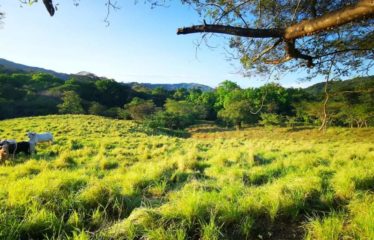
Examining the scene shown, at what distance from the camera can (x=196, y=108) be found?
78.4 metres

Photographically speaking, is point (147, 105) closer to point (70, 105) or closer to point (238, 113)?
point (70, 105)

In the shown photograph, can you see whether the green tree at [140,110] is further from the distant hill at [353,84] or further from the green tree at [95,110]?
the distant hill at [353,84]

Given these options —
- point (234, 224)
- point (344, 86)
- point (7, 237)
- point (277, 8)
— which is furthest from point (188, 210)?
point (344, 86)

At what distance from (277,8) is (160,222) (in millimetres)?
4310

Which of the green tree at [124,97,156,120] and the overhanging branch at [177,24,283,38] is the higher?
the overhanging branch at [177,24,283,38]

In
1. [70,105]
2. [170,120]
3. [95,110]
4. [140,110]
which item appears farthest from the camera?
[140,110]

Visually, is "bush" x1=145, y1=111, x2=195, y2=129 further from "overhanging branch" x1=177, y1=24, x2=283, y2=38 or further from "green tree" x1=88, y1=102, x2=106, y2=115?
"overhanging branch" x1=177, y1=24, x2=283, y2=38

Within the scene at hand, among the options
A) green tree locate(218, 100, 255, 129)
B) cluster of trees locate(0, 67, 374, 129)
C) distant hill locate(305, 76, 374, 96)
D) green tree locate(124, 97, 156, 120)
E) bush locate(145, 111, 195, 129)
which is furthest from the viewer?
green tree locate(124, 97, 156, 120)

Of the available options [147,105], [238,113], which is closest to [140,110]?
[147,105]

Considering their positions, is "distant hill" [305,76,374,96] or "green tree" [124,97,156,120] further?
"green tree" [124,97,156,120]

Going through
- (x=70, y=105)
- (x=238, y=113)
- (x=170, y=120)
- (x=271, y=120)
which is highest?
(x=238, y=113)

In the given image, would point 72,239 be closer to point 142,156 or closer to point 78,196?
point 78,196

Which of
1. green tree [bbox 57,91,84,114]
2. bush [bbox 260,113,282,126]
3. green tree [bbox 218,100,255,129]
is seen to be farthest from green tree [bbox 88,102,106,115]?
bush [bbox 260,113,282,126]

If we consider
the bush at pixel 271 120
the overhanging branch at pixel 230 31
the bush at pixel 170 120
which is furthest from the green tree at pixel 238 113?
the overhanging branch at pixel 230 31
